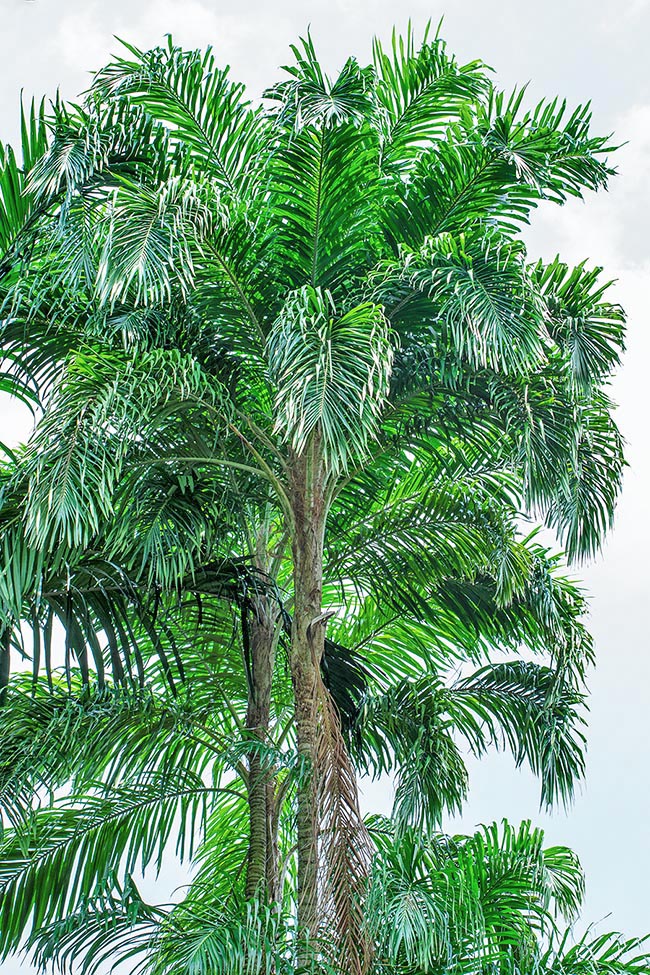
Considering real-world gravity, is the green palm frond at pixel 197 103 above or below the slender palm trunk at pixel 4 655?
above

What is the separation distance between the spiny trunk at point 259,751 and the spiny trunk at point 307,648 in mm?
261

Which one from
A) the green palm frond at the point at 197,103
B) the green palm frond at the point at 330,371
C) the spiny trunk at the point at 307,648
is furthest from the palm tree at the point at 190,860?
the green palm frond at the point at 197,103

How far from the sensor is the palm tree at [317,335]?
201 inches

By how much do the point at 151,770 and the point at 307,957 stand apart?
167cm

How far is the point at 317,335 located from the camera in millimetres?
5109

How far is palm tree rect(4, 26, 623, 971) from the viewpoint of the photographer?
511cm

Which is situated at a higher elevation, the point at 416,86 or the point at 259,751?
the point at 416,86

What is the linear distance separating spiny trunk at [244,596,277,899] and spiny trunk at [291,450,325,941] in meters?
0.26

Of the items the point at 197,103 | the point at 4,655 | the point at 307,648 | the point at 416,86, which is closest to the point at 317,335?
the point at 307,648

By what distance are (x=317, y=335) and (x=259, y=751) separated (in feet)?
5.76

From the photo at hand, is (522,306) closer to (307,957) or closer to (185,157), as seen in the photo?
(185,157)

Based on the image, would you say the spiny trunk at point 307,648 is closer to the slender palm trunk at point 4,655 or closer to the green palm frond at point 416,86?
the slender palm trunk at point 4,655

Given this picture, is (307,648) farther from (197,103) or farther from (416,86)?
(416,86)

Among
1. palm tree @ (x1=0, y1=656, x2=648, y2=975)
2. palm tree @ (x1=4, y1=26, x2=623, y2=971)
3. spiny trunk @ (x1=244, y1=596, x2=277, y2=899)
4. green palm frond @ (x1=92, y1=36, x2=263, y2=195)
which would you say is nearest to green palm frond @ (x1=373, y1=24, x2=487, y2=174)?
palm tree @ (x1=4, y1=26, x2=623, y2=971)
